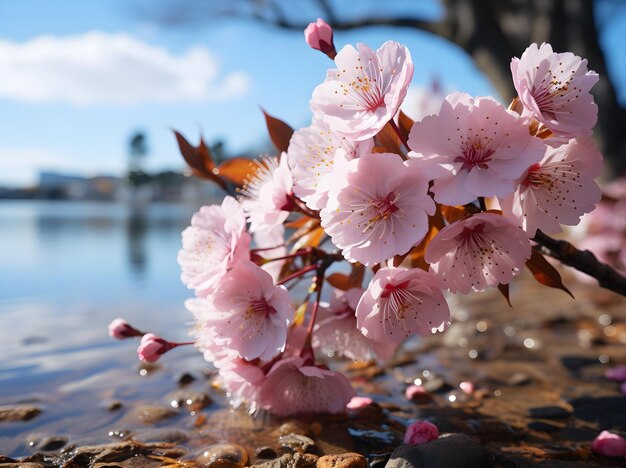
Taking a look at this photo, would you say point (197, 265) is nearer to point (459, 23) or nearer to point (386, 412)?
point (386, 412)

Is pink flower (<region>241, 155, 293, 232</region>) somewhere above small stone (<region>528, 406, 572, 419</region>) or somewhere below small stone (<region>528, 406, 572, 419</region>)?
above

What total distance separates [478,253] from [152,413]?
99 centimetres

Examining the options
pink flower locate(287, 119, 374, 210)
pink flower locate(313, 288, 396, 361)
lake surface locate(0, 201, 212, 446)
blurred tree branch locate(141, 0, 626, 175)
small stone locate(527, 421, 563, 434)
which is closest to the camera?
pink flower locate(287, 119, 374, 210)

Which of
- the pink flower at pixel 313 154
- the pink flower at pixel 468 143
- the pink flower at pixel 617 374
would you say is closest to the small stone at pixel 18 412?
the pink flower at pixel 313 154

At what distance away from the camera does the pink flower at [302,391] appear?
1.23 metres

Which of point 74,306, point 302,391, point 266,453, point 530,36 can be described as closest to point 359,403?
point 302,391

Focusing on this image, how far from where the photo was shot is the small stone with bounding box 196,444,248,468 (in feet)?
3.63

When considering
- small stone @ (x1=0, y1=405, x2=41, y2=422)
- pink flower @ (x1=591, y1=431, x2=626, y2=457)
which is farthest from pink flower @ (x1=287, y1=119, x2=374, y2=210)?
small stone @ (x1=0, y1=405, x2=41, y2=422)

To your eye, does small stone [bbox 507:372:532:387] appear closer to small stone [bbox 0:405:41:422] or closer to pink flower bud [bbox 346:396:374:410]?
pink flower bud [bbox 346:396:374:410]

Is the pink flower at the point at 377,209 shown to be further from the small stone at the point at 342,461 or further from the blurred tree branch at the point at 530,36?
the blurred tree branch at the point at 530,36

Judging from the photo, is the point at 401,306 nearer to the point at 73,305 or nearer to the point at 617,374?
the point at 617,374

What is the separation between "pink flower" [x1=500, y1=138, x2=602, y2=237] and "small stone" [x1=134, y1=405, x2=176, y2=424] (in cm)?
103

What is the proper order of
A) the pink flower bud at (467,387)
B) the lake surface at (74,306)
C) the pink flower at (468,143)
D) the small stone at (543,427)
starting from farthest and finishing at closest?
1. the lake surface at (74,306)
2. the pink flower bud at (467,387)
3. the small stone at (543,427)
4. the pink flower at (468,143)

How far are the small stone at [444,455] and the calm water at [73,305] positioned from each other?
4.09ft
